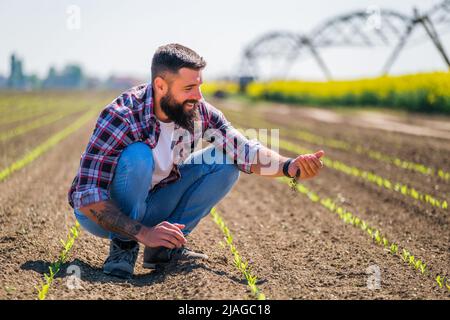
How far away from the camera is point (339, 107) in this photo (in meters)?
26.4

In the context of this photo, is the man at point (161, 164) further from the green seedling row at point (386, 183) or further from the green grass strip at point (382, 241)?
the green seedling row at point (386, 183)

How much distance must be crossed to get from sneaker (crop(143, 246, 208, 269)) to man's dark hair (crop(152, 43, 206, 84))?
3.62ft

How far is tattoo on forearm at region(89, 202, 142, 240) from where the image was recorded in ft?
10.2

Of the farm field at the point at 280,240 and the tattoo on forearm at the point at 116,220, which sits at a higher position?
the tattoo on forearm at the point at 116,220

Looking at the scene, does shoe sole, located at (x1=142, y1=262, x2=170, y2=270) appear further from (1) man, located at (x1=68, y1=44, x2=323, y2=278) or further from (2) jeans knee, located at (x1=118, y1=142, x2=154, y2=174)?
(2) jeans knee, located at (x1=118, y1=142, x2=154, y2=174)

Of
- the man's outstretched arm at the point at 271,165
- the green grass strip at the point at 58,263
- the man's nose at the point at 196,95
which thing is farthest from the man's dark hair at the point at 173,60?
the green grass strip at the point at 58,263

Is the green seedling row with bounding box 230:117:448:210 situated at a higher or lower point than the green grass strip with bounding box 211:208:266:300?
lower

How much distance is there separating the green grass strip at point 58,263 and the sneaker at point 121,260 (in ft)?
1.06

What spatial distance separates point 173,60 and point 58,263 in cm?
150

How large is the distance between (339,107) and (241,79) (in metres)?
25.3

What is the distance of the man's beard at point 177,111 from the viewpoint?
3213mm

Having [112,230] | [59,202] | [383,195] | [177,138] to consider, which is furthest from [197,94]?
[383,195]

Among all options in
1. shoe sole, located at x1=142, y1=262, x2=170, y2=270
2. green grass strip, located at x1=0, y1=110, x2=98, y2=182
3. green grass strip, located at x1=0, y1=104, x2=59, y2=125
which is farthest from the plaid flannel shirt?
green grass strip, located at x1=0, y1=104, x2=59, y2=125
